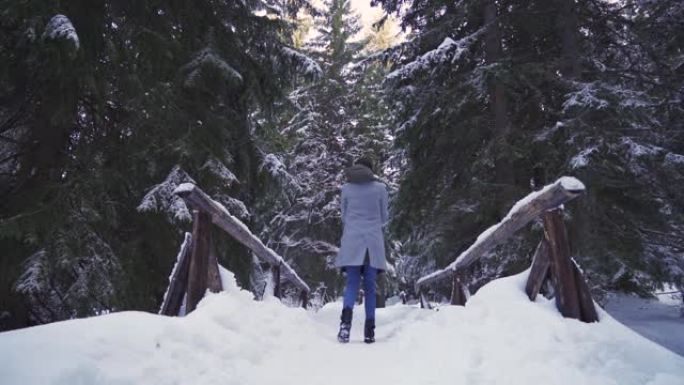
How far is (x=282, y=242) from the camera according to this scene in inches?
795

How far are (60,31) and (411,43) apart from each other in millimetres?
8062

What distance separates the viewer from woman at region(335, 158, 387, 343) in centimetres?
627

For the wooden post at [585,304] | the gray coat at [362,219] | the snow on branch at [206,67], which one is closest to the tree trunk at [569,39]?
the gray coat at [362,219]

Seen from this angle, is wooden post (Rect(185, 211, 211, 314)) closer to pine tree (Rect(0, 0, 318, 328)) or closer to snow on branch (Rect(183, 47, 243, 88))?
pine tree (Rect(0, 0, 318, 328))

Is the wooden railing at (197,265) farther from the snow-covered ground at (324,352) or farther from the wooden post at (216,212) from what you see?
the snow-covered ground at (324,352)

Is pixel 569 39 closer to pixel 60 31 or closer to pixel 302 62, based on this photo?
pixel 302 62

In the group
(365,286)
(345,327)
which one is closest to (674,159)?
(365,286)

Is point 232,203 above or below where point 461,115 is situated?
below

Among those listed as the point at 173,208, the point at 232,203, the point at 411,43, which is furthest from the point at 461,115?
the point at 173,208

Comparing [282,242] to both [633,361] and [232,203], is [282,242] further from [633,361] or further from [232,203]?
[633,361]

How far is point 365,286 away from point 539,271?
2429 mm

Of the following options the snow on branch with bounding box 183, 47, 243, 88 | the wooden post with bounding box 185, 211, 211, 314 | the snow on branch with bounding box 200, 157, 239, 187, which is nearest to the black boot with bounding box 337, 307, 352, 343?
the wooden post with bounding box 185, 211, 211, 314

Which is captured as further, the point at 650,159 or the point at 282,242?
the point at 282,242

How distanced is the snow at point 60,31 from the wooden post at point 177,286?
2520 mm
